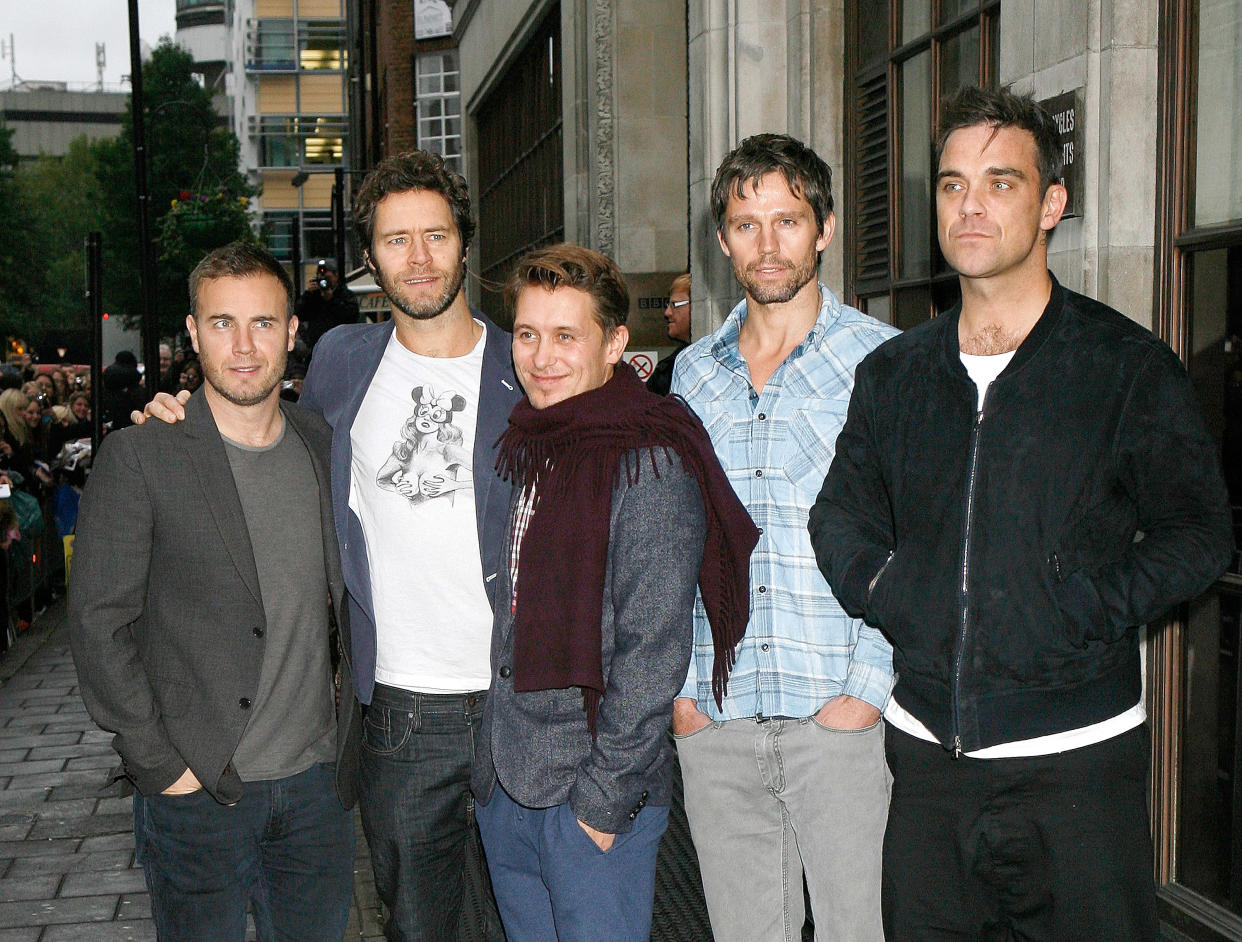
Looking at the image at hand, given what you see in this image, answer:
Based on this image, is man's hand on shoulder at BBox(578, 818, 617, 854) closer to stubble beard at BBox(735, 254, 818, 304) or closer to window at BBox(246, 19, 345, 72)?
stubble beard at BBox(735, 254, 818, 304)

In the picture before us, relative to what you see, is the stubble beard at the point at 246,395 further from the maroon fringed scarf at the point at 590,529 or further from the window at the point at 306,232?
the window at the point at 306,232

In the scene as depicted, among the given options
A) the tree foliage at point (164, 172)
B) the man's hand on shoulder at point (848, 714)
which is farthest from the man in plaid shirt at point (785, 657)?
the tree foliage at point (164, 172)

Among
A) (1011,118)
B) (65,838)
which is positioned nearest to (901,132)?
(1011,118)

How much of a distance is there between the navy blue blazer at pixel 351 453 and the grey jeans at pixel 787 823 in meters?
0.73

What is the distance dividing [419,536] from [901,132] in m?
3.73

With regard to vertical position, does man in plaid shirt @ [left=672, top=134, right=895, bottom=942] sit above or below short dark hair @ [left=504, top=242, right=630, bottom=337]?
below

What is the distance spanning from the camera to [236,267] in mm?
3529

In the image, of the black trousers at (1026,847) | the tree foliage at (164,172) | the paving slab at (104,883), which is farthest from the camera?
the tree foliage at (164,172)

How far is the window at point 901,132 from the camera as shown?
557cm

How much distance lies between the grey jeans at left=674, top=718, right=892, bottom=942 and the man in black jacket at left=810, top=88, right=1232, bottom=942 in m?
0.23

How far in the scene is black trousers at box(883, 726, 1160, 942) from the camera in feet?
8.82

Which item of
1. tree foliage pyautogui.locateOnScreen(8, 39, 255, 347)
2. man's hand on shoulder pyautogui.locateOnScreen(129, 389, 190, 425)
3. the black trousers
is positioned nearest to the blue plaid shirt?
the black trousers

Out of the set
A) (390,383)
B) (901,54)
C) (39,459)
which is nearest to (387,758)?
(390,383)

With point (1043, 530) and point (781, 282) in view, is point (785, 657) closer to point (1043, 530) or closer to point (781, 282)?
point (1043, 530)
